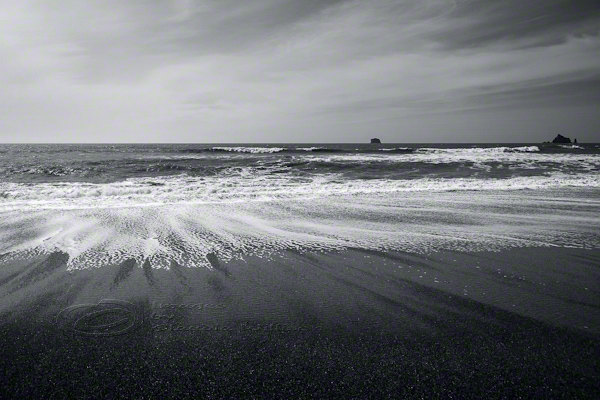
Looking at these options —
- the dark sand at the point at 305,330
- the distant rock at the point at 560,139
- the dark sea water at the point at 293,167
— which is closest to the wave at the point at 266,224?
the dark sand at the point at 305,330

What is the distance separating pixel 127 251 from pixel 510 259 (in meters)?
4.35

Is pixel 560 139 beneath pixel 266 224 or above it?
above

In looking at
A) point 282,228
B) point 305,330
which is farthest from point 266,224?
point 305,330

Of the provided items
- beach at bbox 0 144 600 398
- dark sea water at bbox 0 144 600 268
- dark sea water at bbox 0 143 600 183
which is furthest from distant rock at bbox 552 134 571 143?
beach at bbox 0 144 600 398

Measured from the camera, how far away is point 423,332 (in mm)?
2250

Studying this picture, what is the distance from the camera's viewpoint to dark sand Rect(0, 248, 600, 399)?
1.76 m

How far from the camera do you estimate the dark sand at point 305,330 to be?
1.76m

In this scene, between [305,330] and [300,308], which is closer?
[305,330]

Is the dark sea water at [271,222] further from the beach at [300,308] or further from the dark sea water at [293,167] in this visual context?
the dark sea water at [293,167]

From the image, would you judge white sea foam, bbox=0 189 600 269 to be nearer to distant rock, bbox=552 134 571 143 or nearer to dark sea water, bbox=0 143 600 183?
dark sea water, bbox=0 143 600 183

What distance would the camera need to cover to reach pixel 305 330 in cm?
228

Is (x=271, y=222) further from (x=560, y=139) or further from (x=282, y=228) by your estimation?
(x=560, y=139)

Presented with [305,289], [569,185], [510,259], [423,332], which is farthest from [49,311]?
[569,185]

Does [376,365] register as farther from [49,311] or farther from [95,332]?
[49,311]
